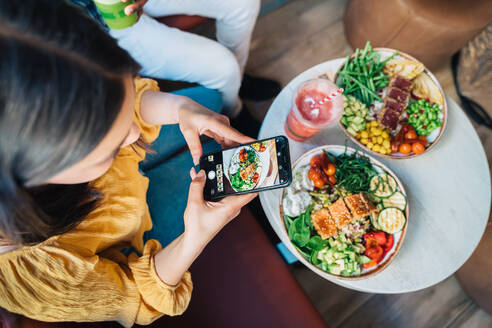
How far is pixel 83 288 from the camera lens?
0.80m

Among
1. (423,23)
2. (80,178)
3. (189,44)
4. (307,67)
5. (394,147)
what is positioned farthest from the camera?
(307,67)

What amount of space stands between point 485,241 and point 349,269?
0.93 meters

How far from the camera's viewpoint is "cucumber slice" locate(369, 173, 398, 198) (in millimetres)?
1081

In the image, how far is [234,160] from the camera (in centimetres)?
92

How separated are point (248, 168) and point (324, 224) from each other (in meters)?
0.38

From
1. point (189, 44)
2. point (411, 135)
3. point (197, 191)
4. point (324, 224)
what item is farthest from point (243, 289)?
point (189, 44)

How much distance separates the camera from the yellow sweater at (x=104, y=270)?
0.73 m

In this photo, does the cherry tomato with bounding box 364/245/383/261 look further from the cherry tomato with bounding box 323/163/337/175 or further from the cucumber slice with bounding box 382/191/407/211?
the cherry tomato with bounding box 323/163/337/175

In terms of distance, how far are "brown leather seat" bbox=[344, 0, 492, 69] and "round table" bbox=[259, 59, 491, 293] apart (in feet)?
1.85

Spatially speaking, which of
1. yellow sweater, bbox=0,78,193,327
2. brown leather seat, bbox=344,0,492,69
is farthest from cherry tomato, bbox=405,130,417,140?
yellow sweater, bbox=0,78,193,327

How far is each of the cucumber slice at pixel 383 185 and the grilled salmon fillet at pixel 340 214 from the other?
14cm

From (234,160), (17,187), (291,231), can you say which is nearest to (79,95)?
(17,187)

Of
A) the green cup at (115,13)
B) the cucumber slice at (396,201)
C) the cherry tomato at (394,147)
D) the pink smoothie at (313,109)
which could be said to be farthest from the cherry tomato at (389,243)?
the green cup at (115,13)

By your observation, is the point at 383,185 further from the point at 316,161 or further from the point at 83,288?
the point at 83,288
